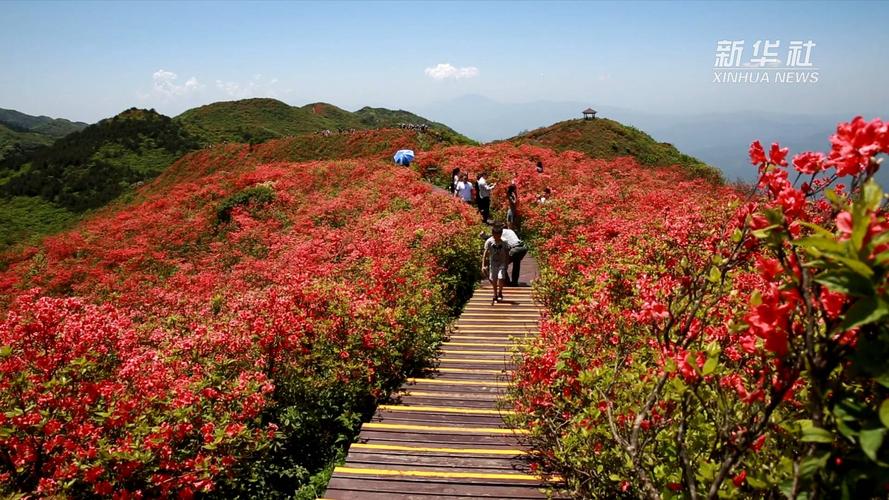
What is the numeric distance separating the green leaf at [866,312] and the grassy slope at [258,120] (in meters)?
71.1

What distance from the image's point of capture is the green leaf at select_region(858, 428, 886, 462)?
1.44 metres

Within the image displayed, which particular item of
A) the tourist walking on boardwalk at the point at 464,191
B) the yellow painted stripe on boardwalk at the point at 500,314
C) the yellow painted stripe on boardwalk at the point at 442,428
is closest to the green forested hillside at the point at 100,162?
the tourist walking on boardwalk at the point at 464,191

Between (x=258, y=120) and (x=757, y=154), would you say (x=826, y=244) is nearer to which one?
(x=757, y=154)

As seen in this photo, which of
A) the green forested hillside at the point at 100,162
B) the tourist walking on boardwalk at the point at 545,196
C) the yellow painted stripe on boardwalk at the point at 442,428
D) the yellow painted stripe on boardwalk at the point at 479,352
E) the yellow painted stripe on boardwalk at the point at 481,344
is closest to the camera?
the yellow painted stripe on boardwalk at the point at 442,428

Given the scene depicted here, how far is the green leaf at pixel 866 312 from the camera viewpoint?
141cm

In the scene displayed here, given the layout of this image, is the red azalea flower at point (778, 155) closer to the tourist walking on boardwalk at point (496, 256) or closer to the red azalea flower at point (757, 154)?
the red azalea flower at point (757, 154)

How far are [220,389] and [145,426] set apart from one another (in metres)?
1.02

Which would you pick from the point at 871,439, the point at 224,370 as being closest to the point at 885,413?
the point at 871,439

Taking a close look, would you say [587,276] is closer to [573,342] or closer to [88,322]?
[573,342]

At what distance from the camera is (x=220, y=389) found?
233 inches

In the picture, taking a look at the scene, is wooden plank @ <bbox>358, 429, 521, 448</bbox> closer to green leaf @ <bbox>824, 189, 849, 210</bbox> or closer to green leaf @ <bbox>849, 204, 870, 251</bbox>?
green leaf @ <bbox>824, 189, 849, 210</bbox>

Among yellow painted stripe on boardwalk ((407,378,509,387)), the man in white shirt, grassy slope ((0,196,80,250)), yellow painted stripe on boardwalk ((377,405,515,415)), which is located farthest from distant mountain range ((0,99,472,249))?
yellow painted stripe on boardwalk ((377,405,515,415))

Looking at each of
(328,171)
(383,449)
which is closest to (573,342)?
(383,449)

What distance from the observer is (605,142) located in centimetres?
5216
